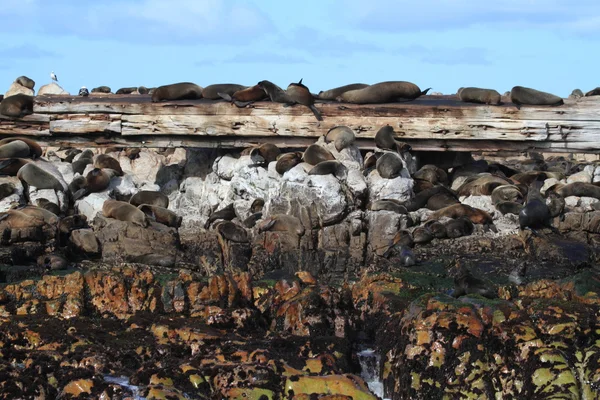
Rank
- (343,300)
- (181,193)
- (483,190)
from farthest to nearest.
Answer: (181,193), (483,190), (343,300)

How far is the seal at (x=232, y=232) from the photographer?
Answer: 578 inches

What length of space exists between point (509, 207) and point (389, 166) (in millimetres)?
1934

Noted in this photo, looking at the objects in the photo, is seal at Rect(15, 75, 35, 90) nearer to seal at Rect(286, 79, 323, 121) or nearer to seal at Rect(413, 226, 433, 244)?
seal at Rect(286, 79, 323, 121)

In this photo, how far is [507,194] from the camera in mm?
16203

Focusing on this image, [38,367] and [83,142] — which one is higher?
[83,142]

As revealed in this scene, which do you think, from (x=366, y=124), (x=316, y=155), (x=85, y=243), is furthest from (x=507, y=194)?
(x=85, y=243)

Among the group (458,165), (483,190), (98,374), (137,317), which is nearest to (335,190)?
(483,190)

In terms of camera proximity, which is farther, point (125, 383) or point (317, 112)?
point (317, 112)

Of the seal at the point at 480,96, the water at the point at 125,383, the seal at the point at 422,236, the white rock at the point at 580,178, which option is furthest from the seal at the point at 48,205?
the white rock at the point at 580,178

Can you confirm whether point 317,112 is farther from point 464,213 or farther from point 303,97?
point 464,213

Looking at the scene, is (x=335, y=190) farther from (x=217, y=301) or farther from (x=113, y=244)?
(x=217, y=301)

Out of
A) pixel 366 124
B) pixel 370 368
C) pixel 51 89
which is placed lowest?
pixel 370 368

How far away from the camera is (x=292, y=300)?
10805 mm

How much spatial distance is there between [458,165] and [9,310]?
9.91 meters
